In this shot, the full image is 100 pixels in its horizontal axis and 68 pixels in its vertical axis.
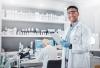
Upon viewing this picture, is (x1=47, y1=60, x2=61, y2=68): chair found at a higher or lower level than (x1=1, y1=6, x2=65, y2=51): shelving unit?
lower

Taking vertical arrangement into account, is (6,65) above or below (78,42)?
below

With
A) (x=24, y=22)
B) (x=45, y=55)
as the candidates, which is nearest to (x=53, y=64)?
(x=45, y=55)

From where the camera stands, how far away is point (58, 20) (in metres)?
3.95

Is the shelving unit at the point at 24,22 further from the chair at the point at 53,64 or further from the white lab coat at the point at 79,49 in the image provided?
the white lab coat at the point at 79,49

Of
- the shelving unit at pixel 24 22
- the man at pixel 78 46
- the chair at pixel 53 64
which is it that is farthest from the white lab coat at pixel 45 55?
the shelving unit at pixel 24 22

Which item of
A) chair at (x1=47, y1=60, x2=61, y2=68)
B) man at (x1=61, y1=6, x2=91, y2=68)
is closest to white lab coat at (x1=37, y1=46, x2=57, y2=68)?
chair at (x1=47, y1=60, x2=61, y2=68)

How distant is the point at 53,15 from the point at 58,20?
0.53 feet

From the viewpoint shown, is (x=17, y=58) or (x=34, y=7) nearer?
(x=17, y=58)


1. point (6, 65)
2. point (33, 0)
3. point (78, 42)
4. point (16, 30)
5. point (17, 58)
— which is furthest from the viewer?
point (33, 0)

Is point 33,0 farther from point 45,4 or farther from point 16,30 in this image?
point 16,30

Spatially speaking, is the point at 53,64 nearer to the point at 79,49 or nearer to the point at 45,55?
the point at 45,55

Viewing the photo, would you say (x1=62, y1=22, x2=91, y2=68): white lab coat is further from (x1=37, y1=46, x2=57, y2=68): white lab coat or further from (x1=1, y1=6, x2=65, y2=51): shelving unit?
(x1=1, y1=6, x2=65, y2=51): shelving unit

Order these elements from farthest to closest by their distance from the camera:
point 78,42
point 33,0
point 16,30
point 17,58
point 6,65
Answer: point 33,0 → point 16,30 → point 17,58 → point 6,65 → point 78,42

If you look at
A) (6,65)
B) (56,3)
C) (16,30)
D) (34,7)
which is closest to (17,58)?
(6,65)
